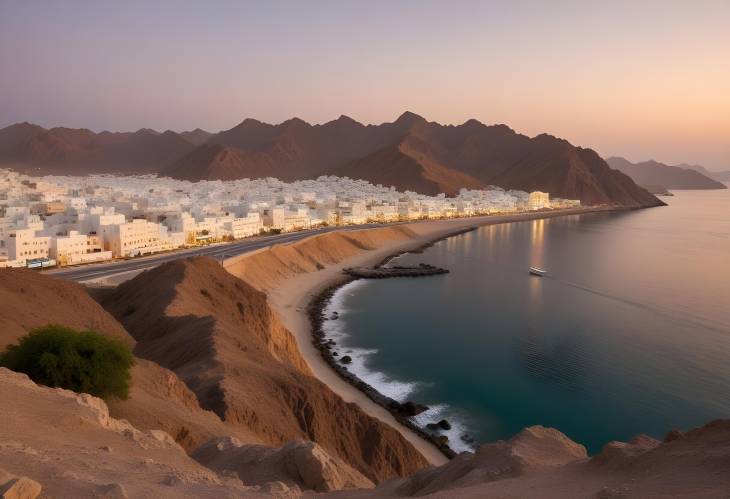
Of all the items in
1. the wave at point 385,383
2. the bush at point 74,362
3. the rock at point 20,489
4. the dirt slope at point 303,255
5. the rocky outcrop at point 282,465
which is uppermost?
the rock at point 20,489

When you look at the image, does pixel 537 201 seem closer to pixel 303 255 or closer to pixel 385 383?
pixel 303 255

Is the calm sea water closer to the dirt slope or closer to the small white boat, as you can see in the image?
the small white boat

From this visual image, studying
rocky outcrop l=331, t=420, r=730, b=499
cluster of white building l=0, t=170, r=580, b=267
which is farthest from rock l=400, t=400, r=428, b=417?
cluster of white building l=0, t=170, r=580, b=267

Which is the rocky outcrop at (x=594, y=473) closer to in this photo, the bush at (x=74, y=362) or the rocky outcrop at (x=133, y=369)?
the rocky outcrop at (x=133, y=369)

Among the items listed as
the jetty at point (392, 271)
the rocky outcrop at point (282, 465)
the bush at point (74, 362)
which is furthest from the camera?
the jetty at point (392, 271)

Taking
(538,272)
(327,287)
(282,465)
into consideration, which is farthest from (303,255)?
(282,465)

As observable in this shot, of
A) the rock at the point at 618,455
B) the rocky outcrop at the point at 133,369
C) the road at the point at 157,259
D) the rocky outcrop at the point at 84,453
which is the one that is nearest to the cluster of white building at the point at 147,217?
the road at the point at 157,259
